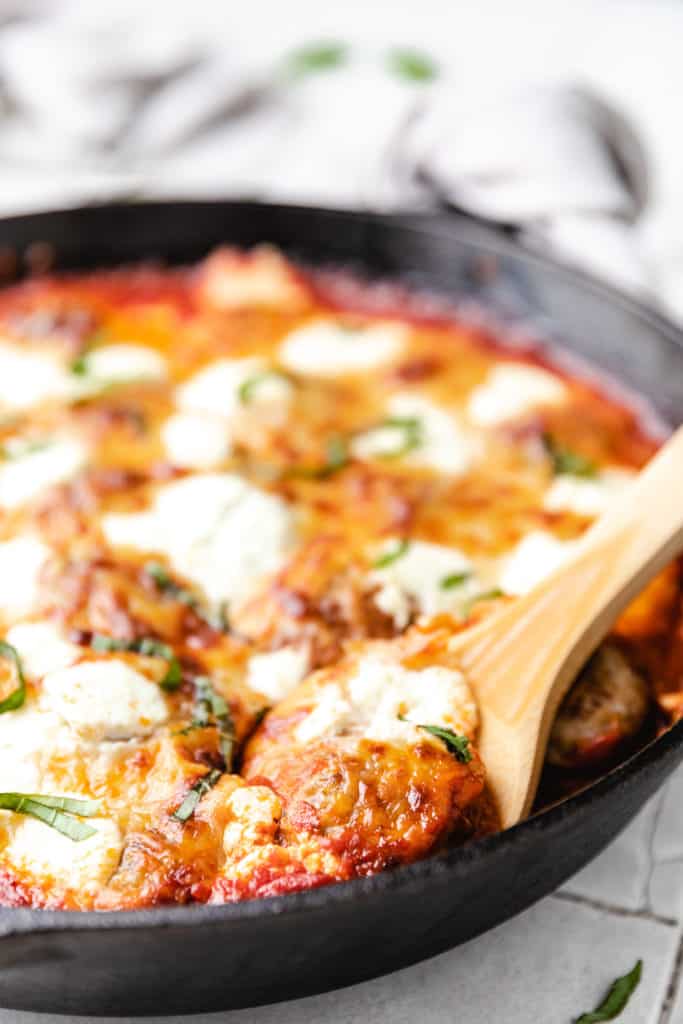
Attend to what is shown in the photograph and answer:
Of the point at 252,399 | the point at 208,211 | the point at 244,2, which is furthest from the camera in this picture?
the point at 244,2

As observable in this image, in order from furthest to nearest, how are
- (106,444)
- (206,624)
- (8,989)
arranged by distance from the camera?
(106,444)
(206,624)
(8,989)

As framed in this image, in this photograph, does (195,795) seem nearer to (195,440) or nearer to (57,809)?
(57,809)

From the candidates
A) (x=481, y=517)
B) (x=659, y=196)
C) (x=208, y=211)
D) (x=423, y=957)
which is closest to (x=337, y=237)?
(x=208, y=211)

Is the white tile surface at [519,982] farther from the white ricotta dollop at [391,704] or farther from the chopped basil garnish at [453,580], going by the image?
the chopped basil garnish at [453,580]

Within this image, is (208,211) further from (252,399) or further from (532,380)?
(532,380)

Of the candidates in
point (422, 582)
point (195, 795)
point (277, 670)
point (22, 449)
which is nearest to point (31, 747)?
point (195, 795)

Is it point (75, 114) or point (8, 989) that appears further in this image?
point (75, 114)
